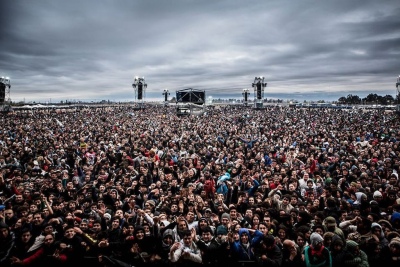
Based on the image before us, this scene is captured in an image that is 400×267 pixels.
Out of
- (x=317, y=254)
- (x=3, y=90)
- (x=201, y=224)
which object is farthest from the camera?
(x=3, y=90)

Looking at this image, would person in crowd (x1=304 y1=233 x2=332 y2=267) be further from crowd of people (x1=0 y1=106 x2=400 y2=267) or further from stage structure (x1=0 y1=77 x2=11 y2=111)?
stage structure (x1=0 y1=77 x2=11 y2=111)

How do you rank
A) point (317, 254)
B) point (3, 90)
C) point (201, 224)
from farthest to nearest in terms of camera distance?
point (3, 90) < point (201, 224) < point (317, 254)

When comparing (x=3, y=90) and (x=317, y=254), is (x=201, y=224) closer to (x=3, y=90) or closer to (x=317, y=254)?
(x=317, y=254)

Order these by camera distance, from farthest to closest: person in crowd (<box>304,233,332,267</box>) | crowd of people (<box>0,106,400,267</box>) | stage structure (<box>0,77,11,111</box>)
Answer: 1. stage structure (<box>0,77,11,111</box>)
2. crowd of people (<box>0,106,400,267</box>)
3. person in crowd (<box>304,233,332,267</box>)

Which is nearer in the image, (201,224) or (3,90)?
(201,224)

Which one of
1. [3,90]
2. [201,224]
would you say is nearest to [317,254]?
Answer: [201,224]

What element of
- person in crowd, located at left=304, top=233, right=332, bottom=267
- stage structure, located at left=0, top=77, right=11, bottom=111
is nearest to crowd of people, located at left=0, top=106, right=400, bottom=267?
person in crowd, located at left=304, top=233, right=332, bottom=267

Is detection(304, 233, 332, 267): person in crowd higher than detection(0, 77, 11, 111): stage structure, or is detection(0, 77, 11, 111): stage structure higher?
detection(0, 77, 11, 111): stage structure

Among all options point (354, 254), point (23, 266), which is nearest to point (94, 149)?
point (23, 266)

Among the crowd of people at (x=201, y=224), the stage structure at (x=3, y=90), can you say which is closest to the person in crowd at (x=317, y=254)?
the crowd of people at (x=201, y=224)

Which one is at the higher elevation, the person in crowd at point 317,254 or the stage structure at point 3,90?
the stage structure at point 3,90

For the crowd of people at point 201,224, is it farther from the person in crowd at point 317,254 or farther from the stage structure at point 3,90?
the stage structure at point 3,90

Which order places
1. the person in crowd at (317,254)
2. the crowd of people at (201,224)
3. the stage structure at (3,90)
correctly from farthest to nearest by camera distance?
the stage structure at (3,90), the crowd of people at (201,224), the person in crowd at (317,254)

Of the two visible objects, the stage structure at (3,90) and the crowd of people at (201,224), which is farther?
the stage structure at (3,90)
